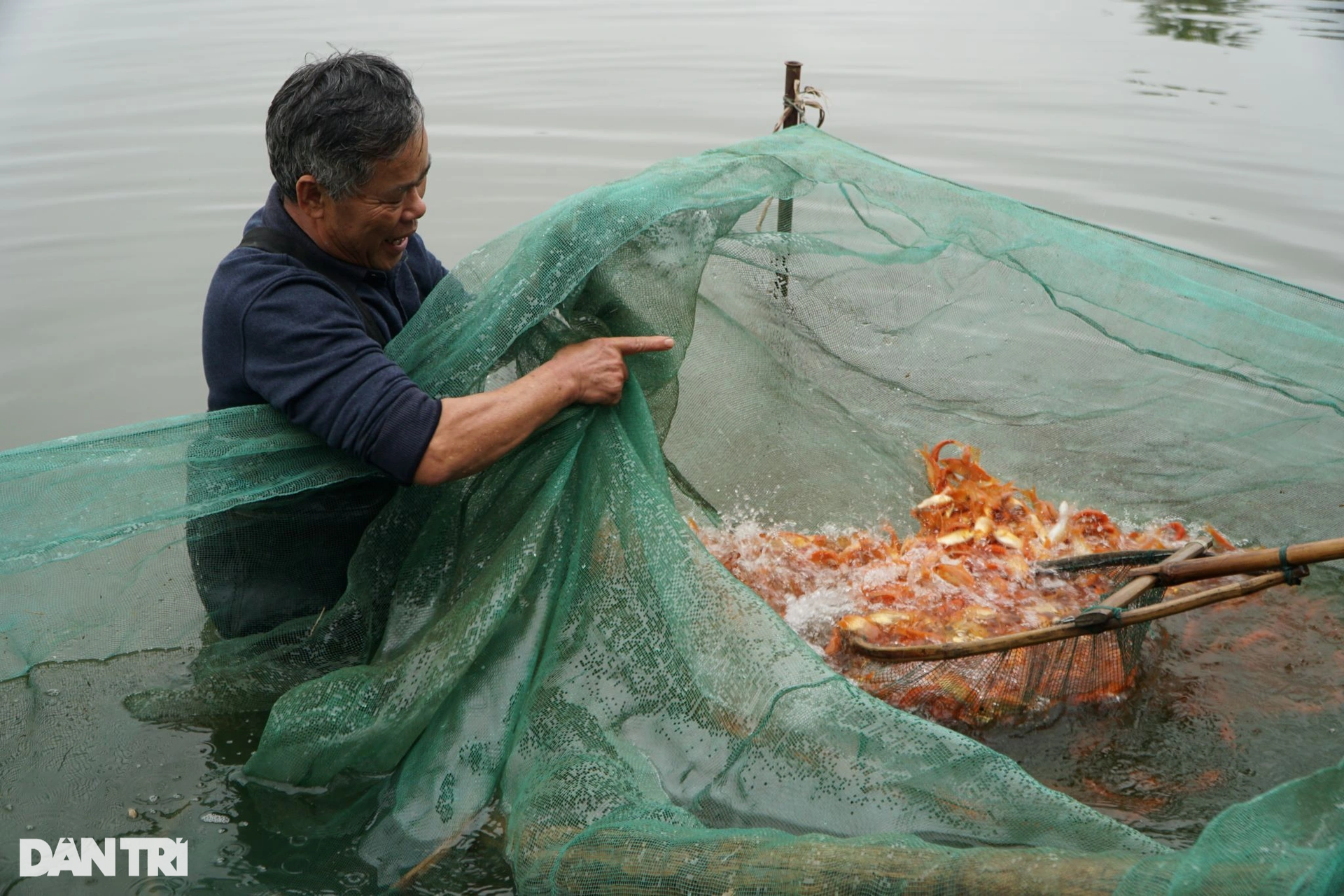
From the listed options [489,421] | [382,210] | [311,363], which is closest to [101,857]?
[311,363]

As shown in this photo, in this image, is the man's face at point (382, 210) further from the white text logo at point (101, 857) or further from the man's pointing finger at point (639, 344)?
the white text logo at point (101, 857)

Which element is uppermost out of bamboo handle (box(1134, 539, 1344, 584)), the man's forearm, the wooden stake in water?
the wooden stake in water

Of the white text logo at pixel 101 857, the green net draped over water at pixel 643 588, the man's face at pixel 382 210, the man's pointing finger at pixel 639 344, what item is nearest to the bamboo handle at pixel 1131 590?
the green net draped over water at pixel 643 588

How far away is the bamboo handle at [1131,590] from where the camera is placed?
2.52 m

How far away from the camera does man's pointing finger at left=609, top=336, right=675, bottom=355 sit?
271 cm

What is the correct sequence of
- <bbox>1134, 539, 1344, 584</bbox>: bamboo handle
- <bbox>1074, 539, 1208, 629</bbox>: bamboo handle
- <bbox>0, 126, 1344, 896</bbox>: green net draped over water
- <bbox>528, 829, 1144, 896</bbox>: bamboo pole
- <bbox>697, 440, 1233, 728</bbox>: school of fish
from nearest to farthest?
<bbox>528, 829, 1144, 896</bbox>: bamboo pole → <bbox>0, 126, 1344, 896</bbox>: green net draped over water → <bbox>1134, 539, 1344, 584</bbox>: bamboo handle → <bbox>1074, 539, 1208, 629</bbox>: bamboo handle → <bbox>697, 440, 1233, 728</bbox>: school of fish

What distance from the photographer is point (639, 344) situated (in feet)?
8.96

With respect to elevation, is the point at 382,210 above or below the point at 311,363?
above

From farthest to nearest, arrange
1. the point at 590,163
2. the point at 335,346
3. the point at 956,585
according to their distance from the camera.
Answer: the point at 590,163 < the point at 956,585 < the point at 335,346

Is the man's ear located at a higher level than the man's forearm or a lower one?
higher

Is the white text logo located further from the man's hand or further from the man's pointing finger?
the man's pointing finger

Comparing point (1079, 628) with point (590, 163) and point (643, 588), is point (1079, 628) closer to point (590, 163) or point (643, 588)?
point (643, 588)

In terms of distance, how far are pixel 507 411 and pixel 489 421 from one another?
0.05 metres

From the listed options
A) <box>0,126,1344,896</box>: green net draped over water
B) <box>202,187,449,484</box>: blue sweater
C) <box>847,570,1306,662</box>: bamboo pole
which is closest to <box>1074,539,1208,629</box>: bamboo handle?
<box>847,570,1306,662</box>: bamboo pole
